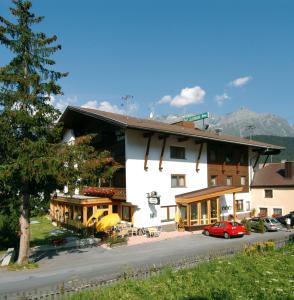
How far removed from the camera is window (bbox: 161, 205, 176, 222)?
29953 mm

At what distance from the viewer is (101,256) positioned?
20578 millimetres

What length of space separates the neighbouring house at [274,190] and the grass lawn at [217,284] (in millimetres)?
22492

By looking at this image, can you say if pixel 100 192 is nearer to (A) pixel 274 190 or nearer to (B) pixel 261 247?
(B) pixel 261 247

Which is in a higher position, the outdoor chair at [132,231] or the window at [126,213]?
the window at [126,213]

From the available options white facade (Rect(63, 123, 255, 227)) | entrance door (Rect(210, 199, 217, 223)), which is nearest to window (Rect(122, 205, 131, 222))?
white facade (Rect(63, 123, 255, 227))

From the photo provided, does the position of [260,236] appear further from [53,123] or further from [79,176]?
[53,123]

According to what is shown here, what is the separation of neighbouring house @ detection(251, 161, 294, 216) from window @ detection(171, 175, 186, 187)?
1176 centimetres

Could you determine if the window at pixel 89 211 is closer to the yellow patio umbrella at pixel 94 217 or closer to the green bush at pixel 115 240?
the yellow patio umbrella at pixel 94 217

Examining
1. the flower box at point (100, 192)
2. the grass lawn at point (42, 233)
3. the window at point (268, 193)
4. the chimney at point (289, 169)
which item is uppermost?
the chimney at point (289, 169)

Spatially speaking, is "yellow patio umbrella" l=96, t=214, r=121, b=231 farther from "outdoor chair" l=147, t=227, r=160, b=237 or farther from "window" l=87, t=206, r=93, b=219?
"window" l=87, t=206, r=93, b=219

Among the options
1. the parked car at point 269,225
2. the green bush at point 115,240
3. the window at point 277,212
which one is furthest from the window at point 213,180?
the green bush at point 115,240

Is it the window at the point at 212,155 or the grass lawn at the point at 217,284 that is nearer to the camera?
the grass lawn at the point at 217,284

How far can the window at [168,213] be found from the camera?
29953 mm

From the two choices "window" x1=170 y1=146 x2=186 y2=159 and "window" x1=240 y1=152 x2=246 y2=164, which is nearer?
"window" x1=170 y1=146 x2=186 y2=159
